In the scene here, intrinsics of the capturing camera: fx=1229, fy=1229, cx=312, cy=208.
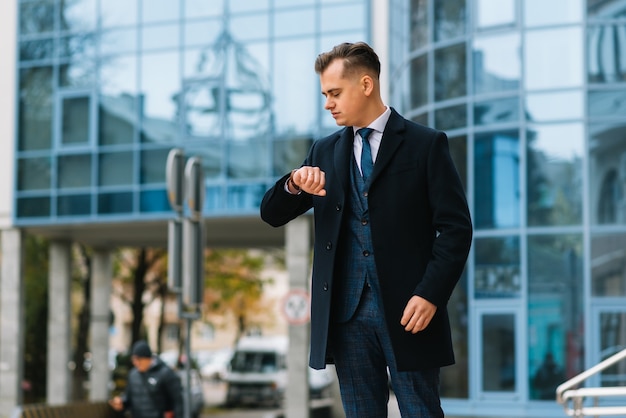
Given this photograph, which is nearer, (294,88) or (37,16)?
(294,88)

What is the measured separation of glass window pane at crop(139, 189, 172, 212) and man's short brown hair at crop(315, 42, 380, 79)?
2708 centimetres

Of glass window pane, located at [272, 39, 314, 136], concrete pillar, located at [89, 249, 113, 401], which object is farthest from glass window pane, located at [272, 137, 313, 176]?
concrete pillar, located at [89, 249, 113, 401]

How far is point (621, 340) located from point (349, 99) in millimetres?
20117

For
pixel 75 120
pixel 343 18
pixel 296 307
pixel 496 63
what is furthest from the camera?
pixel 75 120

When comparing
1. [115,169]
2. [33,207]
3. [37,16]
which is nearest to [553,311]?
[115,169]

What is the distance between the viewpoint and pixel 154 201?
31.0 meters

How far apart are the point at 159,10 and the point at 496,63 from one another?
10450mm

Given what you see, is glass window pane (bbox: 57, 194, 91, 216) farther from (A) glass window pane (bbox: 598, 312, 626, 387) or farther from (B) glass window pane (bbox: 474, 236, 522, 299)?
(A) glass window pane (bbox: 598, 312, 626, 387)

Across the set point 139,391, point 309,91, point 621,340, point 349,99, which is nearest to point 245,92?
point 309,91

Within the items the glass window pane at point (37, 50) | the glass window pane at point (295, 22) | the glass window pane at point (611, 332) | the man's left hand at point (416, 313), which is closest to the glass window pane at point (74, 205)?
the glass window pane at point (37, 50)

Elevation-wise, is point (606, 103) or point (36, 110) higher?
point (36, 110)

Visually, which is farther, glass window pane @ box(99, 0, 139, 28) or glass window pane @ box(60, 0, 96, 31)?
glass window pane @ box(60, 0, 96, 31)

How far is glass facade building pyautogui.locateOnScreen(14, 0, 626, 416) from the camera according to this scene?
23.5 meters

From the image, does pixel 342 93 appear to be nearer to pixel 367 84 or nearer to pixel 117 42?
pixel 367 84
